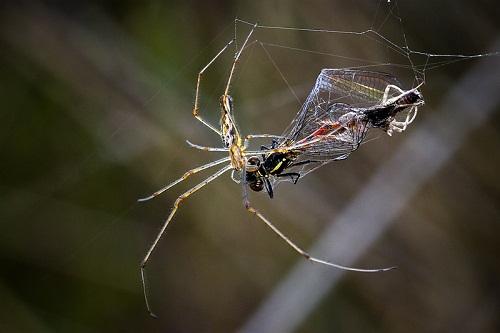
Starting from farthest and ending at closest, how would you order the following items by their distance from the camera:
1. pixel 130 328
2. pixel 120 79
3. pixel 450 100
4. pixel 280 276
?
1. pixel 130 328
2. pixel 280 276
3. pixel 120 79
4. pixel 450 100

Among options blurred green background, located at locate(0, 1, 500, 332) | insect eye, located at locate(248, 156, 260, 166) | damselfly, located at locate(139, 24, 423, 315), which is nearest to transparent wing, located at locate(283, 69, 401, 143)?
damselfly, located at locate(139, 24, 423, 315)

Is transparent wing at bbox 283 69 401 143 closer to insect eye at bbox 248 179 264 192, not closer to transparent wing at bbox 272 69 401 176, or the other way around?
transparent wing at bbox 272 69 401 176

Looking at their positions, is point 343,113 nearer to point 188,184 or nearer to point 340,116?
point 340,116

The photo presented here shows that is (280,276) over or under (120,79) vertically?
under

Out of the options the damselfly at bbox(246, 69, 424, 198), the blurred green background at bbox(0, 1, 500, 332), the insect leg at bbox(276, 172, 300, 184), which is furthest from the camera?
the blurred green background at bbox(0, 1, 500, 332)

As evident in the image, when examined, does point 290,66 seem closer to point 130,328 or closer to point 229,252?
point 229,252

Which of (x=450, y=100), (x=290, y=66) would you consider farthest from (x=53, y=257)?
(x=450, y=100)

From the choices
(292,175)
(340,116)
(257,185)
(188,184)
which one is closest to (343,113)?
(340,116)

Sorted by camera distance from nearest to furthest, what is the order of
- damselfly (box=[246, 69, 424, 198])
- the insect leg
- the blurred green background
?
damselfly (box=[246, 69, 424, 198]), the insect leg, the blurred green background
